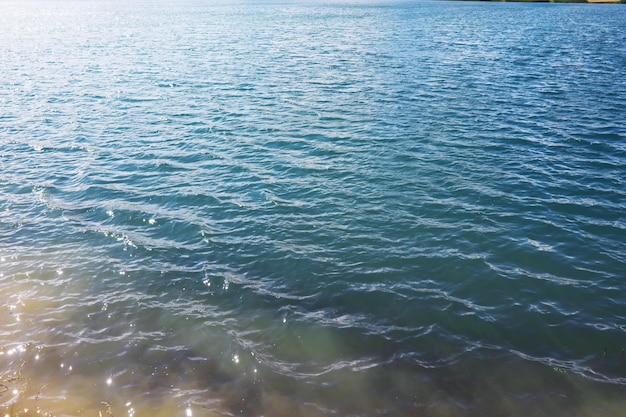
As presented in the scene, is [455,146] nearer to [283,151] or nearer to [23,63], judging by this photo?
[283,151]

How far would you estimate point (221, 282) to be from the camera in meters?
20.4

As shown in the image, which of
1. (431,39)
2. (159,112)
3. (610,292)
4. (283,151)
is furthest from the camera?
(431,39)

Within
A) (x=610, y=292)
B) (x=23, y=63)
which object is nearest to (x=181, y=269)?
(x=610, y=292)

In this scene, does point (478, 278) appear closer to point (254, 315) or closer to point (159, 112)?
point (254, 315)

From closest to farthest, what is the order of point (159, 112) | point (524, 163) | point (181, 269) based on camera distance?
point (181, 269), point (524, 163), point (159, 112)

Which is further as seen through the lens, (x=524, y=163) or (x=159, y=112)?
(x=159, y=112)

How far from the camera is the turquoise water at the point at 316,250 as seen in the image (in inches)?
599

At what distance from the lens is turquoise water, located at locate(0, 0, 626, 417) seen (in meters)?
15.2

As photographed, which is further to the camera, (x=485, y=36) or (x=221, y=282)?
(x=485, y=36)

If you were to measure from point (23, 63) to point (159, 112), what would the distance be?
4003 centimetres

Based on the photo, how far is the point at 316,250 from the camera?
74.0 feet

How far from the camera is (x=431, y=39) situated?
88.1 meters

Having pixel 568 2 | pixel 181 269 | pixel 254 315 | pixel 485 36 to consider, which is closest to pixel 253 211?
pixel 181 269

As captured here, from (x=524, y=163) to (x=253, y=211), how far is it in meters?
18.8
